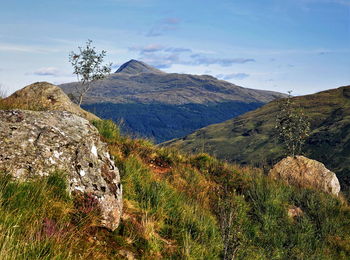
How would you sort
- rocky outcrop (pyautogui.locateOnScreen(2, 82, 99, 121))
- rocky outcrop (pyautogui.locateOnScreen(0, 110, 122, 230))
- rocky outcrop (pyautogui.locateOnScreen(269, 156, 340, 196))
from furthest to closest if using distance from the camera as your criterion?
rocky outcrop (pyautogui.locateOnScreen(2, 82, 99, 121)) < rocky outcrop (pyautogui.locateOnScreen(269, 156, 340, 196)) < rocky outcrop (pyautogui.locateOnScreen(0, 110, 122, 230))

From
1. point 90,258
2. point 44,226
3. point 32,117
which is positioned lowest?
point 90,258

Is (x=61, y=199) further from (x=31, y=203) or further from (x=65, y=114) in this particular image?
(x=65, y=114)

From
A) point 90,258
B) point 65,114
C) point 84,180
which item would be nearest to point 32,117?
point 65,114

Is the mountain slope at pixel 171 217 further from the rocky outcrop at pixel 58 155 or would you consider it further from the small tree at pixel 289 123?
the small tree at pixel 289 123

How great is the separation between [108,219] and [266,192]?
8.41m

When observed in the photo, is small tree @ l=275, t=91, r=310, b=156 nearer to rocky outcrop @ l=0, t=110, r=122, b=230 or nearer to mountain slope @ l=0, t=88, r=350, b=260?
mountain slope @ l=0, t=88, r=350, b=260

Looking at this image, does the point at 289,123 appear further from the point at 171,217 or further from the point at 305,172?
the point at 171,217

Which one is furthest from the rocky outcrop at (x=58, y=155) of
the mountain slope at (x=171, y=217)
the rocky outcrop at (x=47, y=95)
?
the rocky outcrop at (x=47, y=95)

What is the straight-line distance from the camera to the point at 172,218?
761 cm

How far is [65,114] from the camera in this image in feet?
24.1

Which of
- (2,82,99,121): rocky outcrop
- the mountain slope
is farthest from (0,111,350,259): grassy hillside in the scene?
(2,82,99,121): rocky outcrop

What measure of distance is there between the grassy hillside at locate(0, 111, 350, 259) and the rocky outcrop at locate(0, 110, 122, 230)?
0.27 metres

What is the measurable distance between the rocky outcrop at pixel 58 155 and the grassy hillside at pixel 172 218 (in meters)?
0.27

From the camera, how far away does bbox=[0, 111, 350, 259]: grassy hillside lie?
442 cm
